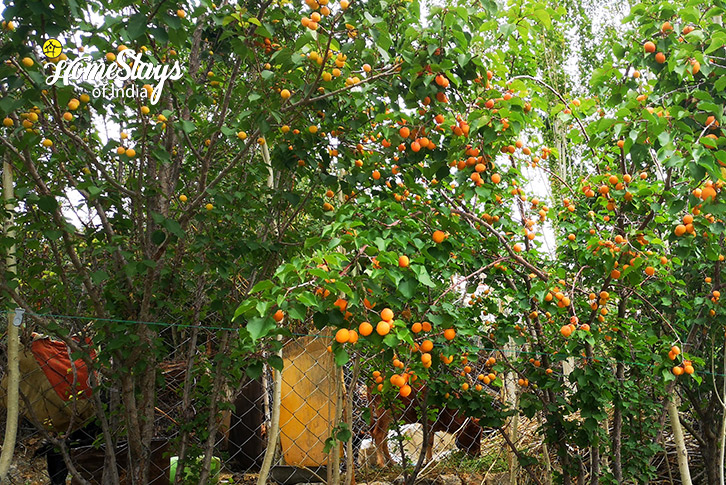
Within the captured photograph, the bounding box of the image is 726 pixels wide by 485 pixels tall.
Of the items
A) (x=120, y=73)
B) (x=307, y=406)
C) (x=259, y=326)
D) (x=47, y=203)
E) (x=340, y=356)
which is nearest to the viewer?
(x=259, y=326)

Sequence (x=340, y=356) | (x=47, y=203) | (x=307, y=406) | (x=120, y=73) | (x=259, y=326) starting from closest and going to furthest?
(x=259, y=326) < (x=340, y=356) < (x=47, y=203) < (x=120, y=73) < (x=307, y=406)

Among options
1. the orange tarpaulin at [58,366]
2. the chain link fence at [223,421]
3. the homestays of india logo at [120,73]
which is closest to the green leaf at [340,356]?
the chain link fence at [223,421]

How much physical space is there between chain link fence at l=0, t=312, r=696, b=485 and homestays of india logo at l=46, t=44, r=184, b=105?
0.83 m

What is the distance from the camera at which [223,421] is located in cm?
254

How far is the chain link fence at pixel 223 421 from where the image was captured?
6.16 ft

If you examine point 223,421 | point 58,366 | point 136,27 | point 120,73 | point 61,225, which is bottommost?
point 223,421

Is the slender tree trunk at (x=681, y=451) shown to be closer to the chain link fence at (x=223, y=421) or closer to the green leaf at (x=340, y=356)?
the chain link fence at (x=223, y=421)

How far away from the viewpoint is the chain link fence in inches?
74.0

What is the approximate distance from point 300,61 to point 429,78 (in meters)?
0.37

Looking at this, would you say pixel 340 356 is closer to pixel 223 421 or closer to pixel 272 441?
pixel 272 441

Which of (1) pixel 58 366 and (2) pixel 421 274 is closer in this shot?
(2) pixel 421 274

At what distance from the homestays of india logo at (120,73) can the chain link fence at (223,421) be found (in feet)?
2.72

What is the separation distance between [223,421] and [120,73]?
172 centimetres

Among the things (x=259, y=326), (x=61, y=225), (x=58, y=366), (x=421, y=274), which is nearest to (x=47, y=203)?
(x=61, y=225)
